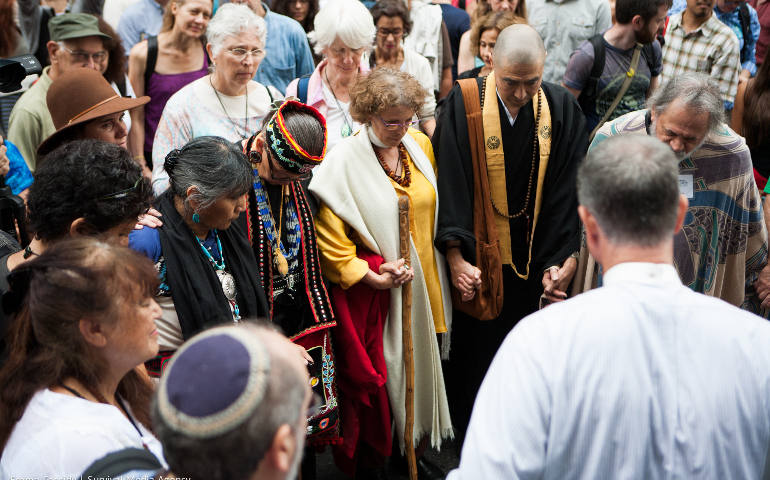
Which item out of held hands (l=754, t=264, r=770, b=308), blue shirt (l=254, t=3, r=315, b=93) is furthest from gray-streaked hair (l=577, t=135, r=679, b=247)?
blue shirt (l=254, t=3, r=315, b=93)

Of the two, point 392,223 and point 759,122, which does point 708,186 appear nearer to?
point 392,223

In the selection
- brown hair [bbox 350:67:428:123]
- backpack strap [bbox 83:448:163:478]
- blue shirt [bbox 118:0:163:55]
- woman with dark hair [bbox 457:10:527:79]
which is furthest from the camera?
blue shirt [bbox 118:0:163:55]

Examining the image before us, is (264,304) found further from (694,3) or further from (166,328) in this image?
(694,3)

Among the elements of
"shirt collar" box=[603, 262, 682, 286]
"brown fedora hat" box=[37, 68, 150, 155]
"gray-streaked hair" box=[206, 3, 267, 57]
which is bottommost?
"shirt collar" box=[603, 262, 682, 286]

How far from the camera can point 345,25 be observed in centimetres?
393

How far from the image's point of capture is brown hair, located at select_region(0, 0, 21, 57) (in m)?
4.74

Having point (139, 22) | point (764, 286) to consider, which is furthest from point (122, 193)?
point (139, 22)

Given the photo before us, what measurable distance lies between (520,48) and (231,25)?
147 centimetres

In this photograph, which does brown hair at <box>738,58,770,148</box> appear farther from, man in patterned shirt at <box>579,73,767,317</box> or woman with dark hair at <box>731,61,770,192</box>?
man in patterned shirt at <box>579,73,767,317</box>

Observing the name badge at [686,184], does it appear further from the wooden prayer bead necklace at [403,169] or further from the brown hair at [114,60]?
the brown hair at [114,60]

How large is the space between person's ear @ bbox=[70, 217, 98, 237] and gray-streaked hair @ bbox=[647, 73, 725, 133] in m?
2.33

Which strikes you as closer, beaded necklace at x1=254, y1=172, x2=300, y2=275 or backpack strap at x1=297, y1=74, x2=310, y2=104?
beaded necklace at x1=254, y1=172, x2=300, y2=275

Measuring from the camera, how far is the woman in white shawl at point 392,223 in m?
3.23

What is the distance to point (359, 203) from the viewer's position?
→ 3307mm
